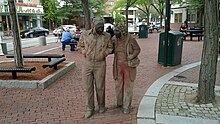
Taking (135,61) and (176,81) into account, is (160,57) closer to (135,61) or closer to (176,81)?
(176,81)

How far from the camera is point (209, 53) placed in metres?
4.68

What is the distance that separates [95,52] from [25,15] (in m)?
34.6

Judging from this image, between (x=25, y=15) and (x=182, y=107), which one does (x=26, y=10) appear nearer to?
(x=25, y=15)

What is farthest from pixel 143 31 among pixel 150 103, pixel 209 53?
pixel 150 103

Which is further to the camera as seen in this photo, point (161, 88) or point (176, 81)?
point (176, 81)

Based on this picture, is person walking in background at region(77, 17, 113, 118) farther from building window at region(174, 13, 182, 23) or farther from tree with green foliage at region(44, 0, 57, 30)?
building window at region(174, 13, 182, 23)

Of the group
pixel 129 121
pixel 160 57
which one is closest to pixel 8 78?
pixel 129 121

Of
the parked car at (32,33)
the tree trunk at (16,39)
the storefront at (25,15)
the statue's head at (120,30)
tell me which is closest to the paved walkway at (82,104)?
the tree trunk at (16,39)

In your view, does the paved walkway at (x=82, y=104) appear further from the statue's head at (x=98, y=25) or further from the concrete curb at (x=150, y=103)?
the statue's head at (x=98, y=25)

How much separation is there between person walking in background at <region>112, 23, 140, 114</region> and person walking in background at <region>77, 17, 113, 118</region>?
0.63ft

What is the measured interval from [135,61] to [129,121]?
1.09 m

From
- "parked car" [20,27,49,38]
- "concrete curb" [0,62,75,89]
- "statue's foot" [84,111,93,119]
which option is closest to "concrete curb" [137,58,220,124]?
"statue's foot" [84,111,93,119]

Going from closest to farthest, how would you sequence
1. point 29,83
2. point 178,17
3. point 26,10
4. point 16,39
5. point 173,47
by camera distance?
point 29,83, point 16,39, point 173,47, point 26,10, point 178,17

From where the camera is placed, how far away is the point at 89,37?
4105 mm
